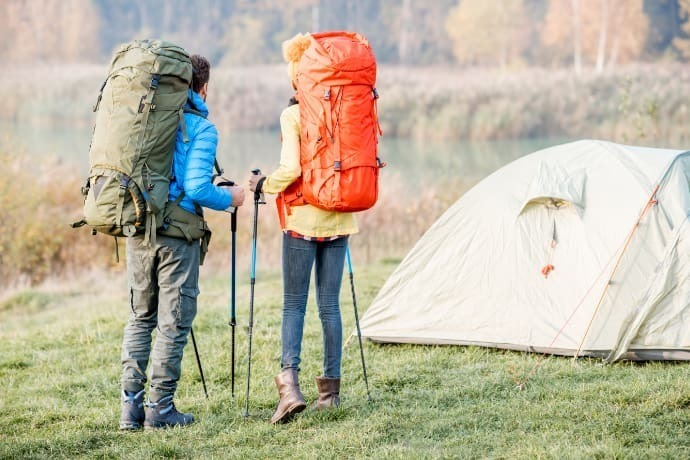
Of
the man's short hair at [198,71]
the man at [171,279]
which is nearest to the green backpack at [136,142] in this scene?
the man at [171,279]

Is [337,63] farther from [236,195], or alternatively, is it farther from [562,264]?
[562,264]

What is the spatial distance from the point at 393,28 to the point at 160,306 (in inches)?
1769

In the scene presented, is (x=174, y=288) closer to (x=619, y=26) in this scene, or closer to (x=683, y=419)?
(x=683, y=419)

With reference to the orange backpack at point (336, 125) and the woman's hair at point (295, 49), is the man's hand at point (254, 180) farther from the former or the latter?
the woman's hair at point (295, 49)

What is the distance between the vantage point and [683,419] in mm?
4676

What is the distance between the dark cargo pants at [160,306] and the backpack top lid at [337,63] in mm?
1119

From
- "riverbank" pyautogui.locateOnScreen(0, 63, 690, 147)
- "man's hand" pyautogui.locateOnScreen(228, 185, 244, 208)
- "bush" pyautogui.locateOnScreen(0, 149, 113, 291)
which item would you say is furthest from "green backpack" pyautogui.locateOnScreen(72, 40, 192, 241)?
"riverbank" pyautogui.locateOnScreen(0, 63, 690, 147)

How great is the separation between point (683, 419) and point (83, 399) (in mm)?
3735

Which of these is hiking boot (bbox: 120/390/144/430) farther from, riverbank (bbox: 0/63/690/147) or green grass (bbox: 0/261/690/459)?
riverbank (bbox: 0/63/690/147)

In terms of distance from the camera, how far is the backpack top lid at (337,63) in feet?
15.1

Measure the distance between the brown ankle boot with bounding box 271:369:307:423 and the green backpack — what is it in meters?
1.07

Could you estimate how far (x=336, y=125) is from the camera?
4625mm

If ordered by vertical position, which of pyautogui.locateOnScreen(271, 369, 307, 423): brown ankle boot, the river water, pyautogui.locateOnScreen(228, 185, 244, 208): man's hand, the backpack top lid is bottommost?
the river water

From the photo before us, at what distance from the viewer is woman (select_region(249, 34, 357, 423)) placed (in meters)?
4.74
